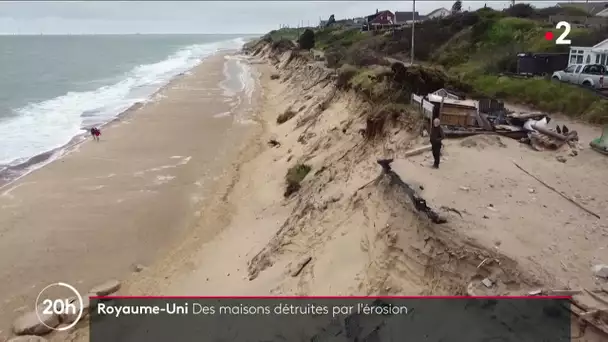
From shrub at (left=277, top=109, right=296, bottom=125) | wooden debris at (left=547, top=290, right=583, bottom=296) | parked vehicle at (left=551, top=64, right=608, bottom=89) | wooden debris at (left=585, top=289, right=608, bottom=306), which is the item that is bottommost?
shrub at (left=277, top=109, right=296, bottom=125)

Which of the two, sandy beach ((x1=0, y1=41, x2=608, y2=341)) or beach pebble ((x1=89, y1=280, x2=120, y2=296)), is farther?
beach pebble ((x1=89, y1=280, x2=120, y2=296))

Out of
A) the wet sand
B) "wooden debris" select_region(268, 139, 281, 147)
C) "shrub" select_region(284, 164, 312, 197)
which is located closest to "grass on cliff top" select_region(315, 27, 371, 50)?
the wet sand

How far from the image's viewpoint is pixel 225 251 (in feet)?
38.5

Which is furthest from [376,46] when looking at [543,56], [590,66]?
[590,66]

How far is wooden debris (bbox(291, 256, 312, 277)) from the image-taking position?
9109 mm

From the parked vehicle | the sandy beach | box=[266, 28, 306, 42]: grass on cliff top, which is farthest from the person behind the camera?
box=[266, 28, 306, 42]: grass on cliff top

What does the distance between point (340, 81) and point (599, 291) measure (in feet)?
58.4

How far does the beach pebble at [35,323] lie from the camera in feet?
29.6

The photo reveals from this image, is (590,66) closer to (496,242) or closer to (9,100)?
(496,242)

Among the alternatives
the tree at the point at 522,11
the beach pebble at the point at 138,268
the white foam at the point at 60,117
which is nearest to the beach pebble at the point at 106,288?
the beach pebble at the point at 138,268

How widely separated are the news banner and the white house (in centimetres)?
1923

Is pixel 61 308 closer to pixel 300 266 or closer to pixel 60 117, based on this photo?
pixel 300 266

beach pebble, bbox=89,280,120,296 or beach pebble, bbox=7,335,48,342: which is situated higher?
beach pebble, bbox=7,335,48,342

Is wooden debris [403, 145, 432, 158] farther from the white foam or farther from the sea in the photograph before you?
the white foam
